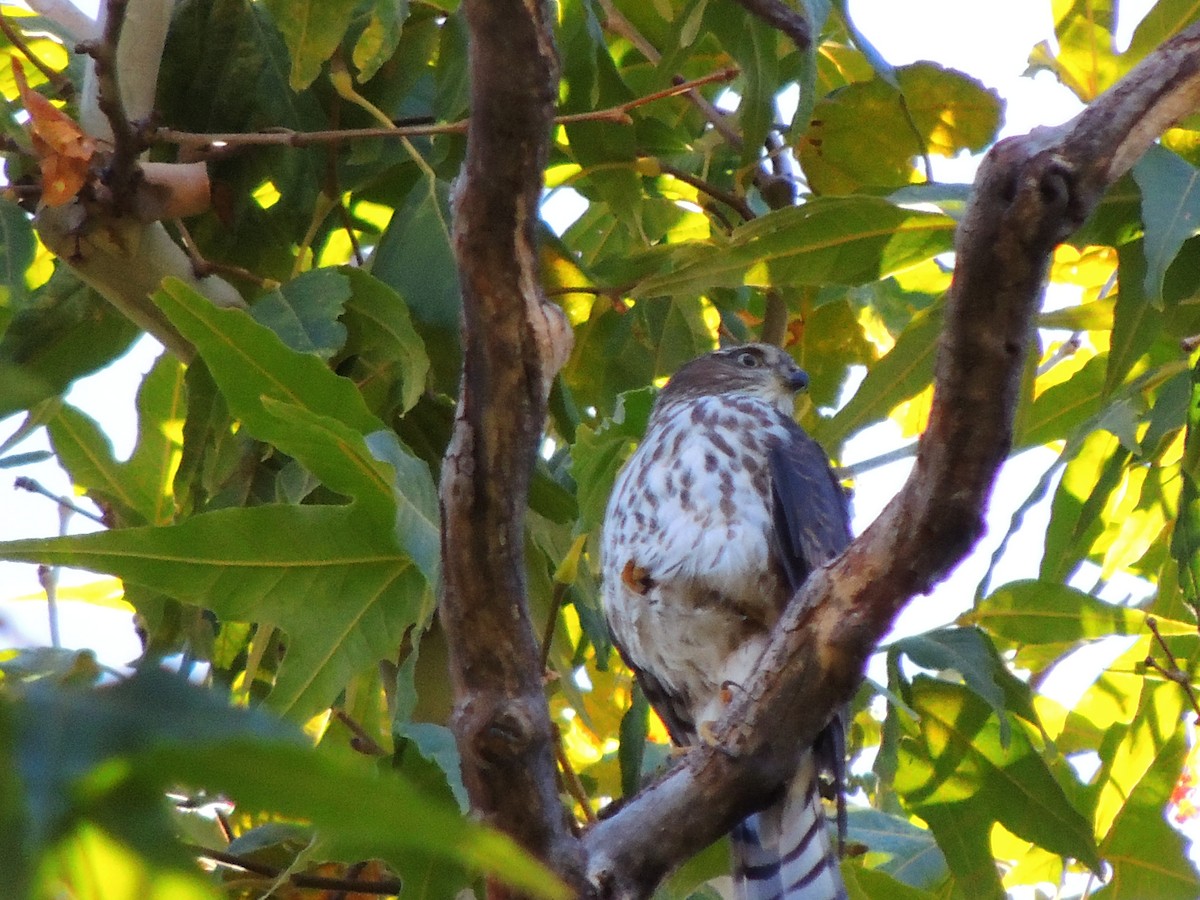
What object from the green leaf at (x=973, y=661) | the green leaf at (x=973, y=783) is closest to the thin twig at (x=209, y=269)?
the green leaf at (x=973, y=661)

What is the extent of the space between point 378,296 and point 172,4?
0.93 m

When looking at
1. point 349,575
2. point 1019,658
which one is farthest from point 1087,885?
point 349,575

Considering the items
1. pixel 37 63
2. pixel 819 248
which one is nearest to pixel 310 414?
pixel 37 63

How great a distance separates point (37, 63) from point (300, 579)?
4.14 feet

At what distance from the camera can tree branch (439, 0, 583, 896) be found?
6.45ft

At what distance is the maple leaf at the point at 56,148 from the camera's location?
2.98 meters

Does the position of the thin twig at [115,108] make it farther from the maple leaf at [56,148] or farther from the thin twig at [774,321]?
the thin twig at [774,321]

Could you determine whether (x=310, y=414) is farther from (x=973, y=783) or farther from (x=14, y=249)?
(x=973, y=783)

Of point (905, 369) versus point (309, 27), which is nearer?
point (309, 27)

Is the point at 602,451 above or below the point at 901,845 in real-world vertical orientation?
above

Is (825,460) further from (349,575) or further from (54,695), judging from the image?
(54,695)

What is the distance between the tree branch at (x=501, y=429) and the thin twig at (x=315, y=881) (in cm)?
121

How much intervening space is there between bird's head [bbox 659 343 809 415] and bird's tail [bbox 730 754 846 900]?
1318 mm

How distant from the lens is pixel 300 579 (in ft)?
9.34
